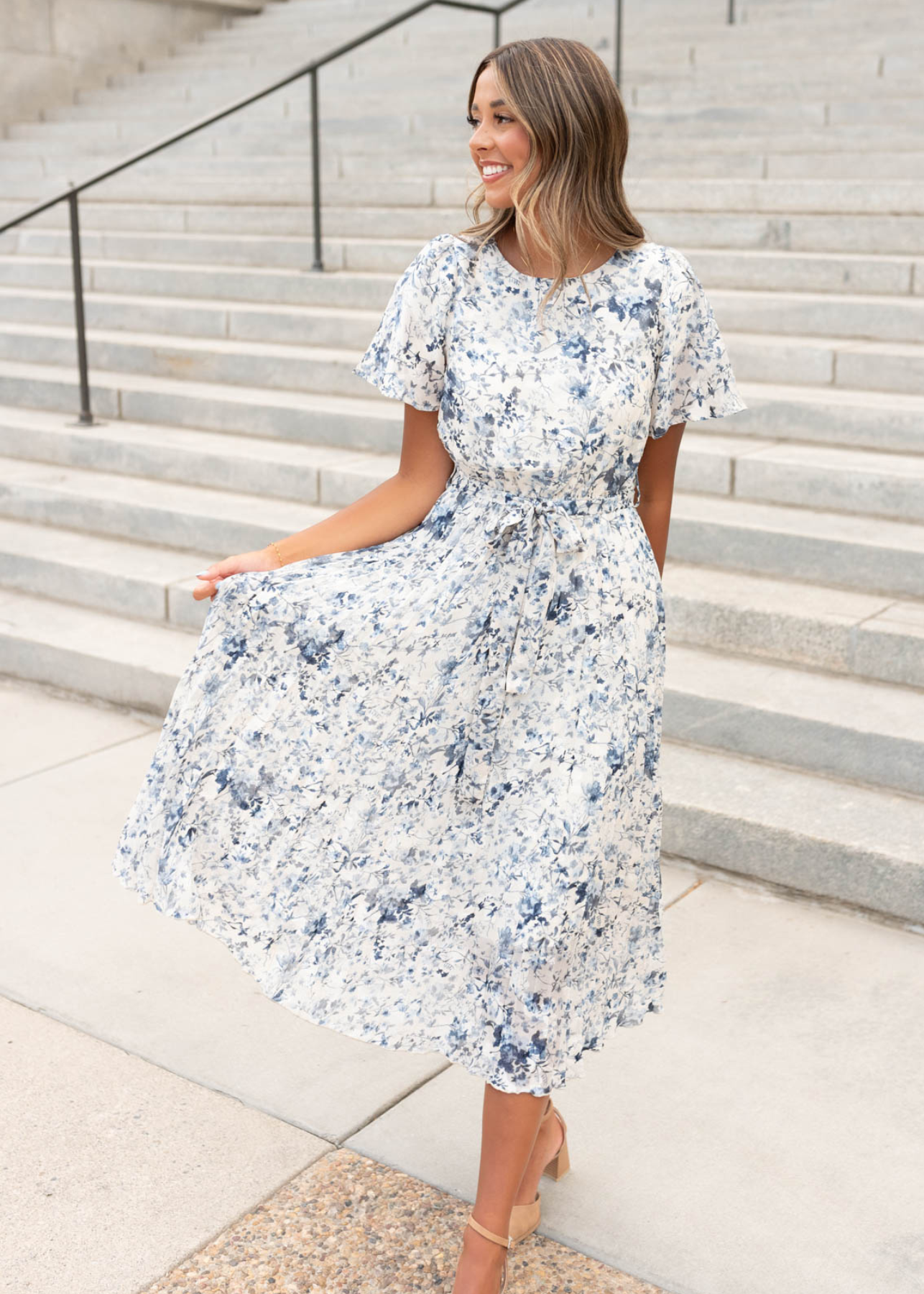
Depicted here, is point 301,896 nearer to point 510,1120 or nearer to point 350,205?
point 510,1120

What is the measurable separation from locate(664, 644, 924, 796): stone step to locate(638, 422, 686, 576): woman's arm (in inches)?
64.6

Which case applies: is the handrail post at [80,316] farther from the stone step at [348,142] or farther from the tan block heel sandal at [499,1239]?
the tan block heel sandal at [499,1239]

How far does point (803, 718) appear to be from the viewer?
3.89 metres

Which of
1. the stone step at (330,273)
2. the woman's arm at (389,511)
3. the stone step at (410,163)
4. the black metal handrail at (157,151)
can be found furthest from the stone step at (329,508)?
the stone step at (410,163)

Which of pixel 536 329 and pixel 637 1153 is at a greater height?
pixel 536 329

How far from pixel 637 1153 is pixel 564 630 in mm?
1089

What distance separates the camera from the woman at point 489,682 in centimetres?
213

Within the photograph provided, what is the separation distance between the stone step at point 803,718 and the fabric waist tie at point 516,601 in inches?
73.4

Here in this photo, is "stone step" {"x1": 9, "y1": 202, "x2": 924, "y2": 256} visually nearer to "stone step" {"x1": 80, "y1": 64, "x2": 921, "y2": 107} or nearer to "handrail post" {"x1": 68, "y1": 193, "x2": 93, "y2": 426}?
"stone step" {"x1": 80, "y1": 64, "x2": 921, "y2": 107}

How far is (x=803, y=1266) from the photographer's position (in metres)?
2.31

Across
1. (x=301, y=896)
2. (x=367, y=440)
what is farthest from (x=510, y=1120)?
(x=367, y=440)

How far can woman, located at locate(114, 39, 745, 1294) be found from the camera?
2.13m

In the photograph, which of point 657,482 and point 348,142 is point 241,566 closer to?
point 657,482

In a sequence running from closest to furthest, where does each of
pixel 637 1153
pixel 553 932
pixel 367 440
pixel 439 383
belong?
pixel 553 932, pixel 439 383, pixel 637 1153, pixel 367 440
